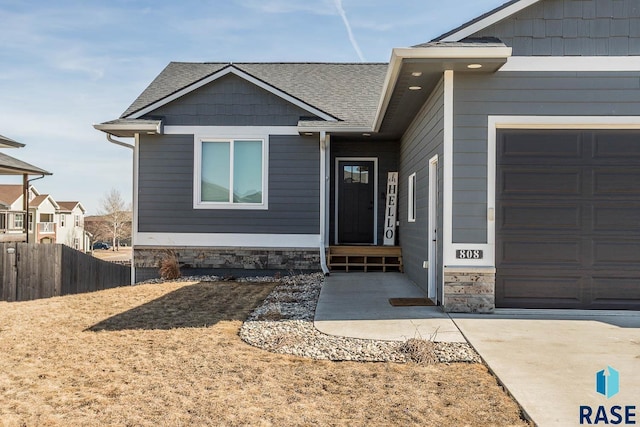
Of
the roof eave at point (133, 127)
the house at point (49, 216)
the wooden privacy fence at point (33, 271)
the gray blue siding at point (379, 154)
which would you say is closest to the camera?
the roof eave at point (133, 127)

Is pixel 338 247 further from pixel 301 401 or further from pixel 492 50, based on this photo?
pixel 301 401

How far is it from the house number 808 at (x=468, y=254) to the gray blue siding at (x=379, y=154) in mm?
5610

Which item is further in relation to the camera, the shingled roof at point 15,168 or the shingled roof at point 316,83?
the shingled roof at point 15,168

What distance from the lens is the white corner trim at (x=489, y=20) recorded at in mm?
6195

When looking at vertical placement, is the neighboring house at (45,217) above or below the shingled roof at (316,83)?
below

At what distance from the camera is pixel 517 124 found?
245 inches

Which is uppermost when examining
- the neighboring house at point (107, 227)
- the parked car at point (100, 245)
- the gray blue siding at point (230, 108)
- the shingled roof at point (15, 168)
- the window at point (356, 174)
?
the gray blue siding at point (230, 108)

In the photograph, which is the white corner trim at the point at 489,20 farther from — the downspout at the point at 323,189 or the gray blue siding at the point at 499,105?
the downspout at the point at 323,189

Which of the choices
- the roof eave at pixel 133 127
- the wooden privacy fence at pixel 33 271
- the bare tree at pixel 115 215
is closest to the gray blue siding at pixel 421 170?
the roof eave at pixel 133 127

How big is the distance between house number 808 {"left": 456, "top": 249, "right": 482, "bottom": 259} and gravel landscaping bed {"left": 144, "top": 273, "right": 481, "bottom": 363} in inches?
64.4

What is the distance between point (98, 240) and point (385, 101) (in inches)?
2114

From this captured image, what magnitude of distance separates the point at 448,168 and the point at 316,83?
7140mm

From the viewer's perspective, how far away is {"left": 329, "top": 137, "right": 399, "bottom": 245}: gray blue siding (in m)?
11.8

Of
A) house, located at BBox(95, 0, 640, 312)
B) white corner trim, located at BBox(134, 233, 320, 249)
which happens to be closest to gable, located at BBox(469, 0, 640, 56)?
house, located at BBox(95, 0, 640, 312)
